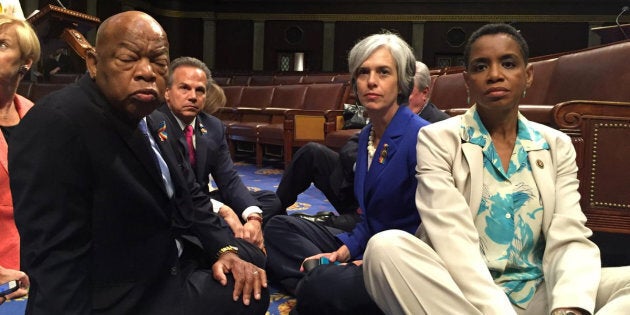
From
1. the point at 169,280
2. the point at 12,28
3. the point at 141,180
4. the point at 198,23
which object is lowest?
the point at 169,280

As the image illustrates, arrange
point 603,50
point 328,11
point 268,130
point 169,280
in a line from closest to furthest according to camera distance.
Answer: point 169,280
point 603,50
point 268,130
point 328,11

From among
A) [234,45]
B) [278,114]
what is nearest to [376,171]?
[278,114]

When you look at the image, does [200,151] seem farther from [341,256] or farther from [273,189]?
[273,189]

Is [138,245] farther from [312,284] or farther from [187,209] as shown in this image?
[312,284]

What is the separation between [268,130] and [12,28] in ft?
11.6

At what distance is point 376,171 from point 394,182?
73 millimetres

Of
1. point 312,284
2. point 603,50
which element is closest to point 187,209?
point 312,284

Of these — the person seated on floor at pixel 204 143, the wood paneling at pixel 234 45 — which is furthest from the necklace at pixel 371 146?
the wood paneling at pixel 234 45

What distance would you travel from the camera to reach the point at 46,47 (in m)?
2.93

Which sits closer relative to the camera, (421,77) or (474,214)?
(474,214)

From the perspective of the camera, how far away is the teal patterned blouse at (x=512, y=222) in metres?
1.16

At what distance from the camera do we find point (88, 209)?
967 mm

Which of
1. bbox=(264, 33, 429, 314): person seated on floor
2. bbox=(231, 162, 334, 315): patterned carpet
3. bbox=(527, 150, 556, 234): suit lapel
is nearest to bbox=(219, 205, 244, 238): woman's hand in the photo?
bbox=(231, 162, 334, 315): patterned carpet

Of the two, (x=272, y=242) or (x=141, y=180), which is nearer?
(x=141, y=180)
